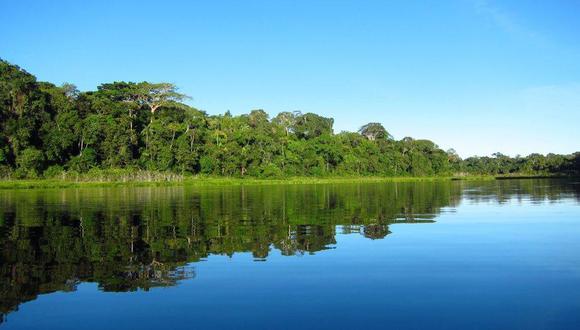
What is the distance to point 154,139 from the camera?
275 ft

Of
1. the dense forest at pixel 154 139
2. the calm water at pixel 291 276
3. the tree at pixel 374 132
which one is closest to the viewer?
the calm water at pixel 291 276

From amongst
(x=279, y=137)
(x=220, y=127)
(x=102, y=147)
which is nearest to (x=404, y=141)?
(x=279, y=137)

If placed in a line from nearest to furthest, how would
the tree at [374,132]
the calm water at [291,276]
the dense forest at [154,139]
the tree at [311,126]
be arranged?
1. the calm water at [291,276]
2. the dense forest at [154,139]
3. the tree at [311,126]
4. the tree at [374,132]

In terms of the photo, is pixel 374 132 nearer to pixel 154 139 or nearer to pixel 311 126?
pixel 311 126

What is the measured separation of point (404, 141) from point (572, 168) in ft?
152

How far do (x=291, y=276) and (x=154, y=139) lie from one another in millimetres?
77912

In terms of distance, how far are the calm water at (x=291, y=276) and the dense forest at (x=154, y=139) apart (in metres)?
60.8

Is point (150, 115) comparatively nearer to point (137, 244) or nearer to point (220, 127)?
point (220, 127)

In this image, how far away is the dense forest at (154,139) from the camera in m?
72.2

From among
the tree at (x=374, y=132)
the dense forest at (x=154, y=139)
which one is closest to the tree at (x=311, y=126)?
the dense forest at (x=154, y=139)

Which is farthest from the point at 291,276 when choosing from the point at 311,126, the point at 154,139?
the point at 311,126

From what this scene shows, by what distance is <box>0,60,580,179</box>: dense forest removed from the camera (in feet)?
237

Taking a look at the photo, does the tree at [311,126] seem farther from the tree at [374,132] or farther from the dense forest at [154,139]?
the tree at [374,132]

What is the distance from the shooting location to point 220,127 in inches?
4016
